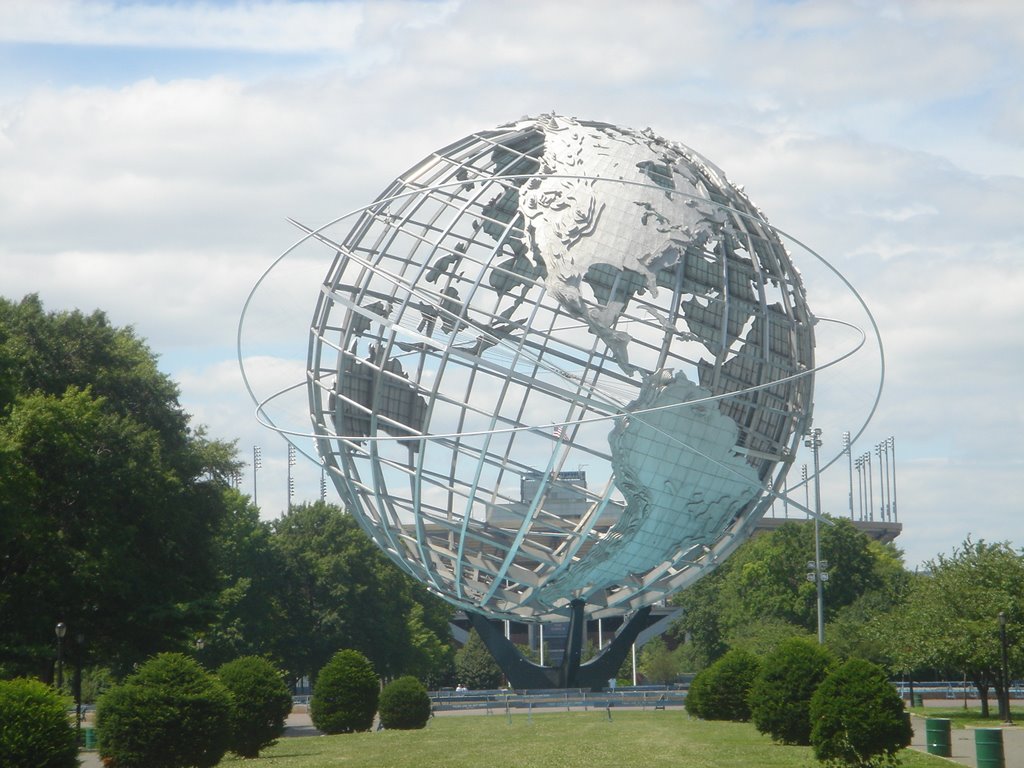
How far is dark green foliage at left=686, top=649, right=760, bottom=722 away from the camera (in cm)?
3055

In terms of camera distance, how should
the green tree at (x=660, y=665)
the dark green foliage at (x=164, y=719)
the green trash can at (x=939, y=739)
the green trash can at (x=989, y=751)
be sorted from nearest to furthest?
the dark green foliage at (x=164, y=719) < the green trash can at (x=989, y=751) < the green trash can at (x=939, y=739) < the green tree at (x=660, y=665)

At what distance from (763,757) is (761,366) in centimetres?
864

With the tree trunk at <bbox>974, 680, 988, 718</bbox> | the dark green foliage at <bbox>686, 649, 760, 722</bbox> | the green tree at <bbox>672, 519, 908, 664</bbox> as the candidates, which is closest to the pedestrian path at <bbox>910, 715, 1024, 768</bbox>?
the dark green foliage at <bbox>686, 649, 760, 722</bbox>

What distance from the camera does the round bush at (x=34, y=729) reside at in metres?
15.3

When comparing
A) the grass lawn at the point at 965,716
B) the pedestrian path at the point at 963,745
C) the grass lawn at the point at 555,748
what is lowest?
the grass lawn at the point at 965,716

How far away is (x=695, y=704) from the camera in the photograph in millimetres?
31516

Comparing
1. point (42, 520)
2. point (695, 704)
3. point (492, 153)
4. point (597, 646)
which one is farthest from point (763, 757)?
point (597, 646)

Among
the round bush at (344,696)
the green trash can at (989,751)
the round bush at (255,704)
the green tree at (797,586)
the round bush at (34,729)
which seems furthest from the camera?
the green tree at (797,586)

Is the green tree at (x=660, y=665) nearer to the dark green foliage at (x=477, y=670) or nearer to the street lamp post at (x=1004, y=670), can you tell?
the dark green foliage at (x=477, y=670)

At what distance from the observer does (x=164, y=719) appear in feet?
60.2

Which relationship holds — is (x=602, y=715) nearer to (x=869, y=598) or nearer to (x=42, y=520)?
(x=42, y=520)

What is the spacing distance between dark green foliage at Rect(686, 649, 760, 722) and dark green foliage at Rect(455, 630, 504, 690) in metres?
45.4

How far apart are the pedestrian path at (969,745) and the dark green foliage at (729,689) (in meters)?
3.64

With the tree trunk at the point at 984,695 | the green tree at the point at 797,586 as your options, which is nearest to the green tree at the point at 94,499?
the tree trunk at the point at 984,695
